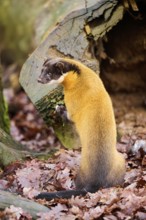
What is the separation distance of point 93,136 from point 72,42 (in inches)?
85.3

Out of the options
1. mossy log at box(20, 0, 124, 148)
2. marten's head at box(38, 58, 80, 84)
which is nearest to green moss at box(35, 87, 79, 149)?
mossy log at box(20, 0, 124, 148)

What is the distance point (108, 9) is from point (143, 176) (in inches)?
102

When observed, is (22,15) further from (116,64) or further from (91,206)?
(91,206)

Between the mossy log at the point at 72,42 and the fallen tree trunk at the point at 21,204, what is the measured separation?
2.21 meters

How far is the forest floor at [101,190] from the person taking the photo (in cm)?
533

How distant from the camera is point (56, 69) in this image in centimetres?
629

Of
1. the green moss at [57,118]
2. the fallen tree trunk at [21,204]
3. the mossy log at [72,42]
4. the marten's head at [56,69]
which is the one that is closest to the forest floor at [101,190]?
the fallen tree trunk at [21,204]

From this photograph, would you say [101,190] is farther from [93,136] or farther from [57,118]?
[57,118]

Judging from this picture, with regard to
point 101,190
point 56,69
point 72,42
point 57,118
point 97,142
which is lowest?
point 101,190

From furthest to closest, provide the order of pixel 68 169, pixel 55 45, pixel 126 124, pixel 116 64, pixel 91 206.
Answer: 1. pixel 116 64
2. pixel 126 124
3. pixel 55 45
4. pixel 68 169
5. pixel 91 206

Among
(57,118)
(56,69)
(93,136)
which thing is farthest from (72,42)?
(93,136)

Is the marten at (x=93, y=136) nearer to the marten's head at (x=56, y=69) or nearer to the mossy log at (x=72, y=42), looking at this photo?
the marten's head at (x=56, y=69)

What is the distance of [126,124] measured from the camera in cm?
851

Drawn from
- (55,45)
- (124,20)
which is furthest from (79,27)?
(124,20)
